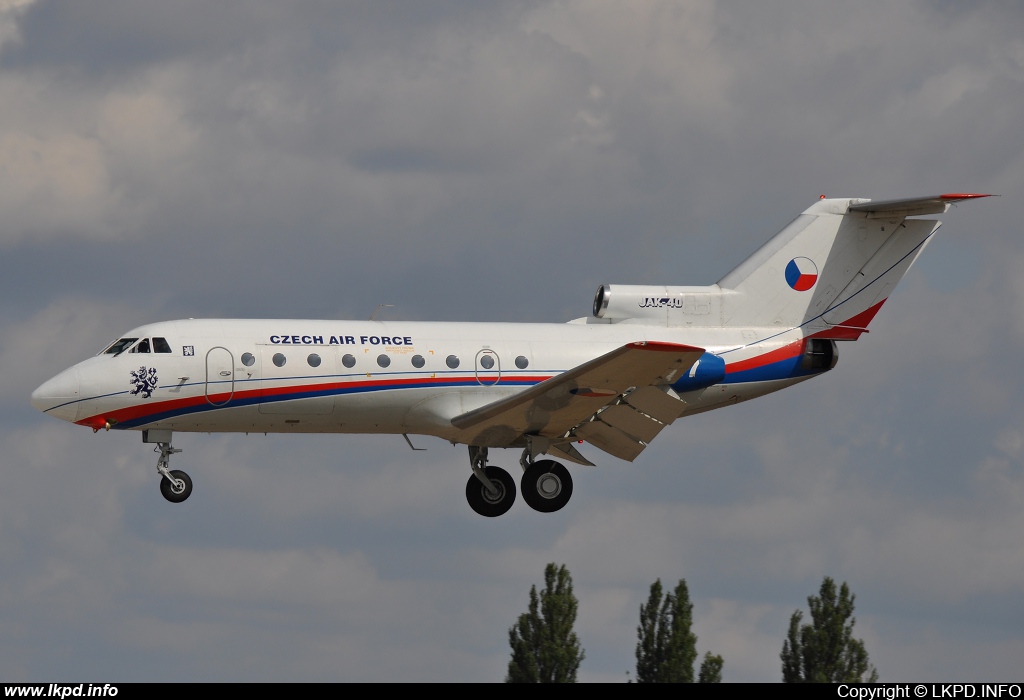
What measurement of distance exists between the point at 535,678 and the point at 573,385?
24.8m

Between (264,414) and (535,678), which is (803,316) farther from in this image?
(535,678)

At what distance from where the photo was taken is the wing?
37.0 metres

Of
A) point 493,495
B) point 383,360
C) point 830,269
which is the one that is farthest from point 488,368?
point 830,269

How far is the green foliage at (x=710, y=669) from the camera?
192ft

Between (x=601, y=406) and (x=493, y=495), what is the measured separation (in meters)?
5.45

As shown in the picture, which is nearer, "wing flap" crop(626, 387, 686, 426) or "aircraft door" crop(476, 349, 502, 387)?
"wing flap" crop(626, 387, 686, 426)

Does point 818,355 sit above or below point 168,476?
above

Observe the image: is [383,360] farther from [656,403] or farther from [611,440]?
[656,403]

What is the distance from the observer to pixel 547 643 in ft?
200

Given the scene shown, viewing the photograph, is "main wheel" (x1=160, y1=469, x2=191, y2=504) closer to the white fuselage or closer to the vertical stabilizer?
the white fuselage

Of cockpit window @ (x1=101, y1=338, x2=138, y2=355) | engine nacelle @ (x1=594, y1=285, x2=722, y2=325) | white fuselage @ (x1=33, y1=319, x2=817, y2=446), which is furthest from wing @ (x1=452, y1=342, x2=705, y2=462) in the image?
cockpit window @ (x1=101, y1=338, x2=138, y2=355)

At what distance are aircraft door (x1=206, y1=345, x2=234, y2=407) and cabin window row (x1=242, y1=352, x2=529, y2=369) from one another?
1.60 feet

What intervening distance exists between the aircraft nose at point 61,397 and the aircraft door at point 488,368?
32.6 ft

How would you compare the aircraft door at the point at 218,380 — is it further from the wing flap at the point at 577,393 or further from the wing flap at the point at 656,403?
the wing flap at the point at 656,403
